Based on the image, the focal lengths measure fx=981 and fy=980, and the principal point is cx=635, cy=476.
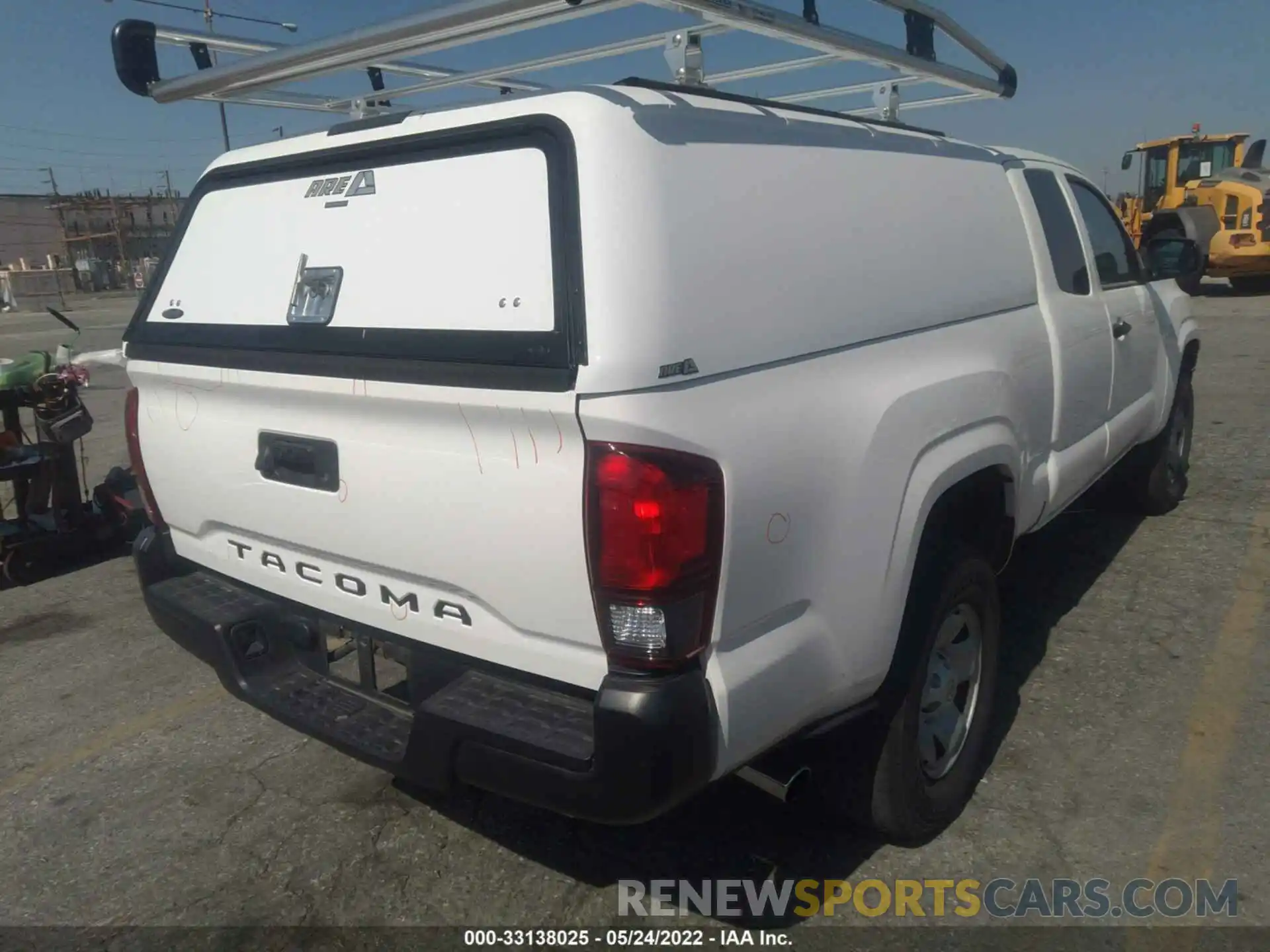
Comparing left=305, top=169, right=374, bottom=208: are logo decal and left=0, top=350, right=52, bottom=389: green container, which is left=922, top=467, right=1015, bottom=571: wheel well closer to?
left=305, top=169, right=374, bottom=208: are logo decal

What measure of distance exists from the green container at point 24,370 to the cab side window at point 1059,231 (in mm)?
5230

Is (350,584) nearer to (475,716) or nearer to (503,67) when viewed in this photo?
(475,716)

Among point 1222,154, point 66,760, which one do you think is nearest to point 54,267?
point 1222,154

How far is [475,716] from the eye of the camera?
7.27ft

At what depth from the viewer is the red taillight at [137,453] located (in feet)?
10.2

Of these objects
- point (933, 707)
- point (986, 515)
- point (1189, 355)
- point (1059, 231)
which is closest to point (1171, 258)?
point (1189, 355)

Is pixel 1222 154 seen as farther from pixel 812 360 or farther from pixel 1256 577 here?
pixel 812 360

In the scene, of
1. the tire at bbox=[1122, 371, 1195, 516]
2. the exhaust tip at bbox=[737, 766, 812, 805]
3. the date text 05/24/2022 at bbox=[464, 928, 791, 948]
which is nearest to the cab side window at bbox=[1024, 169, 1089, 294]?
the tire at bbox=[1122, 371, 1195, 516]

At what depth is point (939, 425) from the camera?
106 inches

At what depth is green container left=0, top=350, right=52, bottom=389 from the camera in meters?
5.43

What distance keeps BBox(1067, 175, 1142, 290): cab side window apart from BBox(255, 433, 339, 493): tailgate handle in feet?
11.2

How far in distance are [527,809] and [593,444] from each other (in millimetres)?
1710

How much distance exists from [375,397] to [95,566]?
436 centimetres

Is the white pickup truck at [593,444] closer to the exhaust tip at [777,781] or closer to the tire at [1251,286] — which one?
the exhaust tip at [777,781]
